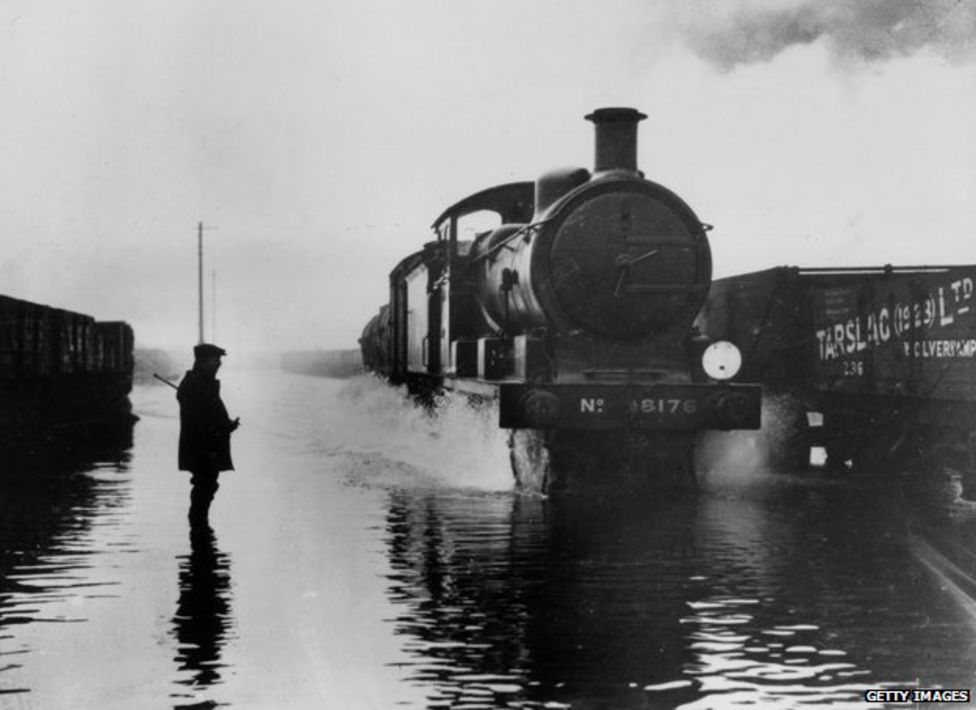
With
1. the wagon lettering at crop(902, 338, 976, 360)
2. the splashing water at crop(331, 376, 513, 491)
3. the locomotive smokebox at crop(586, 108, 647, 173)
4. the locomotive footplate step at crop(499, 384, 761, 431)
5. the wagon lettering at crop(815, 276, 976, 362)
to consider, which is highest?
the locomotive smokebox at crop(586, 108, 647, 173)

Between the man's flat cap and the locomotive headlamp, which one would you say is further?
the locomotive headlamp

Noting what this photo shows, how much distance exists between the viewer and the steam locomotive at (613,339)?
10906mm

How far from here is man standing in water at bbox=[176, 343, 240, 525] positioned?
9.23 m

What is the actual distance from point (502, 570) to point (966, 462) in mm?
6267

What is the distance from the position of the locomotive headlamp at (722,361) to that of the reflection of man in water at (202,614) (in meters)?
4.68

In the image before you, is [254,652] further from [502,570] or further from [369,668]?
[502,570]

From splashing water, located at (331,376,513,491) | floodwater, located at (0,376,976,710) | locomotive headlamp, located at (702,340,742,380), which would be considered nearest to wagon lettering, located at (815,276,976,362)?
floodwater, located at (0,376,976,710)

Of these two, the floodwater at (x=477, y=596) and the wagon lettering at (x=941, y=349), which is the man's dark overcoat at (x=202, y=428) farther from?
the wagon lettering at (x=941, y=349)

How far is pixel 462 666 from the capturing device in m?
5.25

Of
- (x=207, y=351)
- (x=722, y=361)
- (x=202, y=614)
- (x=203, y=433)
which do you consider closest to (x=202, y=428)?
(x=203, y=433)

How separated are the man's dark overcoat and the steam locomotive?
242 cm

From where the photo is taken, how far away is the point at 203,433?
9.33 meters

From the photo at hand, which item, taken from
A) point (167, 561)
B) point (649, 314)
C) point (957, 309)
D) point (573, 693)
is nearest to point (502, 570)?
point (167, 561)

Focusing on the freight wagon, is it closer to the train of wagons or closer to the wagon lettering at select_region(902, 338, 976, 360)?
the wagon lettering at select_region(902, 338, 976, 360)
